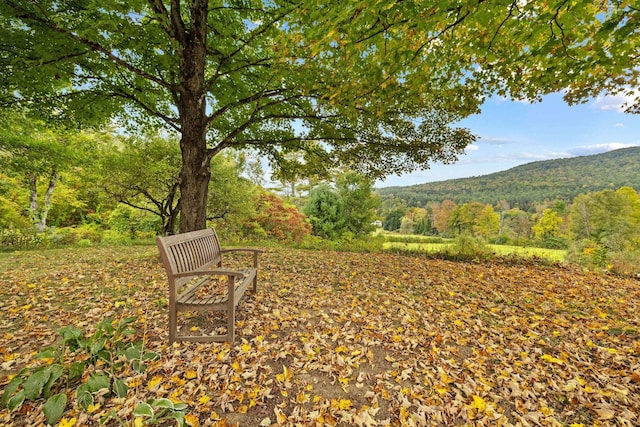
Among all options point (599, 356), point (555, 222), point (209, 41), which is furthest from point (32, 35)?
point (555, 222)

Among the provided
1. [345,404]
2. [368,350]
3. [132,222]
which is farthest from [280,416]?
[132,222]

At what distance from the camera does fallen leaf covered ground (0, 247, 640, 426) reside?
7.59 feet

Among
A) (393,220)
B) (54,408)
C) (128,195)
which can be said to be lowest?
(393,220)

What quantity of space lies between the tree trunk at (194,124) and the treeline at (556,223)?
37.2 ft

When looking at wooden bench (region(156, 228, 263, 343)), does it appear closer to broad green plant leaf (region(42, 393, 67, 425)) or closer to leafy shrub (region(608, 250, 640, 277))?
broad green plant leaf (region(42, 393, 67, 425))

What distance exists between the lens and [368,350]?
3.22 metres

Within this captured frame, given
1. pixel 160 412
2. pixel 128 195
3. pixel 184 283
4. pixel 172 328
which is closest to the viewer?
pixel 160 412

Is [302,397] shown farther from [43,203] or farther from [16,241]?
[43,203]

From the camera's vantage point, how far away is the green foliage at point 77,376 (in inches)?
79.0

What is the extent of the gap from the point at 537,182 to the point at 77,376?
104093mm

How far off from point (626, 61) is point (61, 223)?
2787cm

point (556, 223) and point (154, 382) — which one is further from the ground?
point (154, 382)

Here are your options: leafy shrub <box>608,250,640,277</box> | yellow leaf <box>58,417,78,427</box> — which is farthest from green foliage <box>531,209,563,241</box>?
yellow leaf <box>58,417,78,427</box>

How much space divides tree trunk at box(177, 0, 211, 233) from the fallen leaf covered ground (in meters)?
1.57
